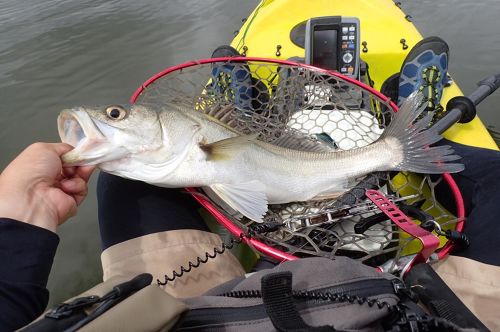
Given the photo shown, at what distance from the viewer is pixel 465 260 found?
174cm

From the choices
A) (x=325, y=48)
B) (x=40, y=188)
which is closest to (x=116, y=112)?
(x=40, y=188)

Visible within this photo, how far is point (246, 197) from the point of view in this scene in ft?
6.54

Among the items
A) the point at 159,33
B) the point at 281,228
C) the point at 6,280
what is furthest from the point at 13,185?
the point at 159,33

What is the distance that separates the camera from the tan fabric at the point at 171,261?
177 centimetres

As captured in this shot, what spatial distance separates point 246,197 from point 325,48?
1618 mm

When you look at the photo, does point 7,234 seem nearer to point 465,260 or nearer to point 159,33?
point 465,260

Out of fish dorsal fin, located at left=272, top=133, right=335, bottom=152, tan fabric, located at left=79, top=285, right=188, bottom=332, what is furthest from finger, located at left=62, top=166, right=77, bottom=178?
fish dorsal fin, located at left=272, top=133, right=335, bottom=152

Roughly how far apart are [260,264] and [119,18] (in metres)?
8.20

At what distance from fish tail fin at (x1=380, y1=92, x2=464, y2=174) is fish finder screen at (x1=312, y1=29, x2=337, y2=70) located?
103 cm

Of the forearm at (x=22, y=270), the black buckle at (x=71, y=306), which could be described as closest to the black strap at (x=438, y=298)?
the black buckle at (x=71, y=306)

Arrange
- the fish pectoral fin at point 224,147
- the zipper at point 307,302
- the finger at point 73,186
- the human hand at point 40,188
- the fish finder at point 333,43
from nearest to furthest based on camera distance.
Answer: the zipper at point 307,302 < the human hand at point 40,188 < the finger at point 73,186 < the fish pectoral fin at point 224,147 < the fish finder at point 333,43

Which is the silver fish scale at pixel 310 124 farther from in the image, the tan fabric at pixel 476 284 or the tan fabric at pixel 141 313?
the tan fabric at pixel 141 313

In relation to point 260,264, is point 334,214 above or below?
above

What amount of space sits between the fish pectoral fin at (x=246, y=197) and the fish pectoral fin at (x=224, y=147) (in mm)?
158
